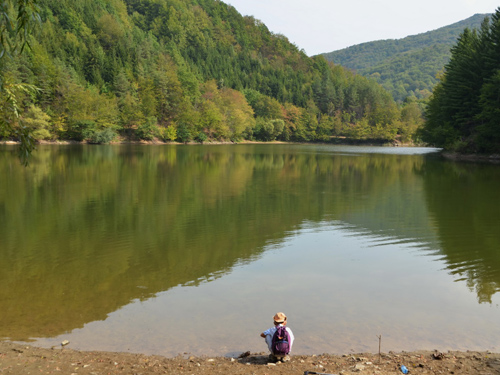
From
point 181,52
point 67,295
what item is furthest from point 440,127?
point 181,52

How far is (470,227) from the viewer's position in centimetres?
1741

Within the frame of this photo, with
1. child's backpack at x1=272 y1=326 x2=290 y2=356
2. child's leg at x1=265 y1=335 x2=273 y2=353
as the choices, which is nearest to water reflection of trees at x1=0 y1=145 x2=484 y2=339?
child's leg at x1=265 y1=335 x2=273 y2=353

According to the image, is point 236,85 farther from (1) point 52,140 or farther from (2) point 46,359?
(2) point 46,359

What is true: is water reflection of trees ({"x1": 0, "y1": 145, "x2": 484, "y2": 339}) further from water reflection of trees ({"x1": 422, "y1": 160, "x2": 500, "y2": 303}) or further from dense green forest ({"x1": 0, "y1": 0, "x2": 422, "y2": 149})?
dense green forest ({"x1": 0, "y1": 0, "x2": 422, "y2": 149})

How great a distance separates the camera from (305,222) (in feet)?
59.7

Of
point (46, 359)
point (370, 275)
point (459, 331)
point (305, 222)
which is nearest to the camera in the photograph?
point (46, 359)

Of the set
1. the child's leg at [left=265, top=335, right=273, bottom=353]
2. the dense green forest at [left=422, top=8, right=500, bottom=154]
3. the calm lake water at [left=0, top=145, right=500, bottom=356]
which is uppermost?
the dense green forest at [left=422, top=8, right=500, bottom=154]

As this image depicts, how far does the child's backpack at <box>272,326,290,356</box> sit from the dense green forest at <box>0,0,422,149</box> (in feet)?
208

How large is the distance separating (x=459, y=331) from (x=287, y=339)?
11.9 ft

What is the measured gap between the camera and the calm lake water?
788cm

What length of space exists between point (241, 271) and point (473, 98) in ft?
191

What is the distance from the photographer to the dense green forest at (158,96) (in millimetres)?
93375

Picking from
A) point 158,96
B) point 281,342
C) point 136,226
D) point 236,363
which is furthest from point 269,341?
point 158,96

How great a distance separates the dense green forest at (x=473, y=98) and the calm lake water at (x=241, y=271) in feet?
108
